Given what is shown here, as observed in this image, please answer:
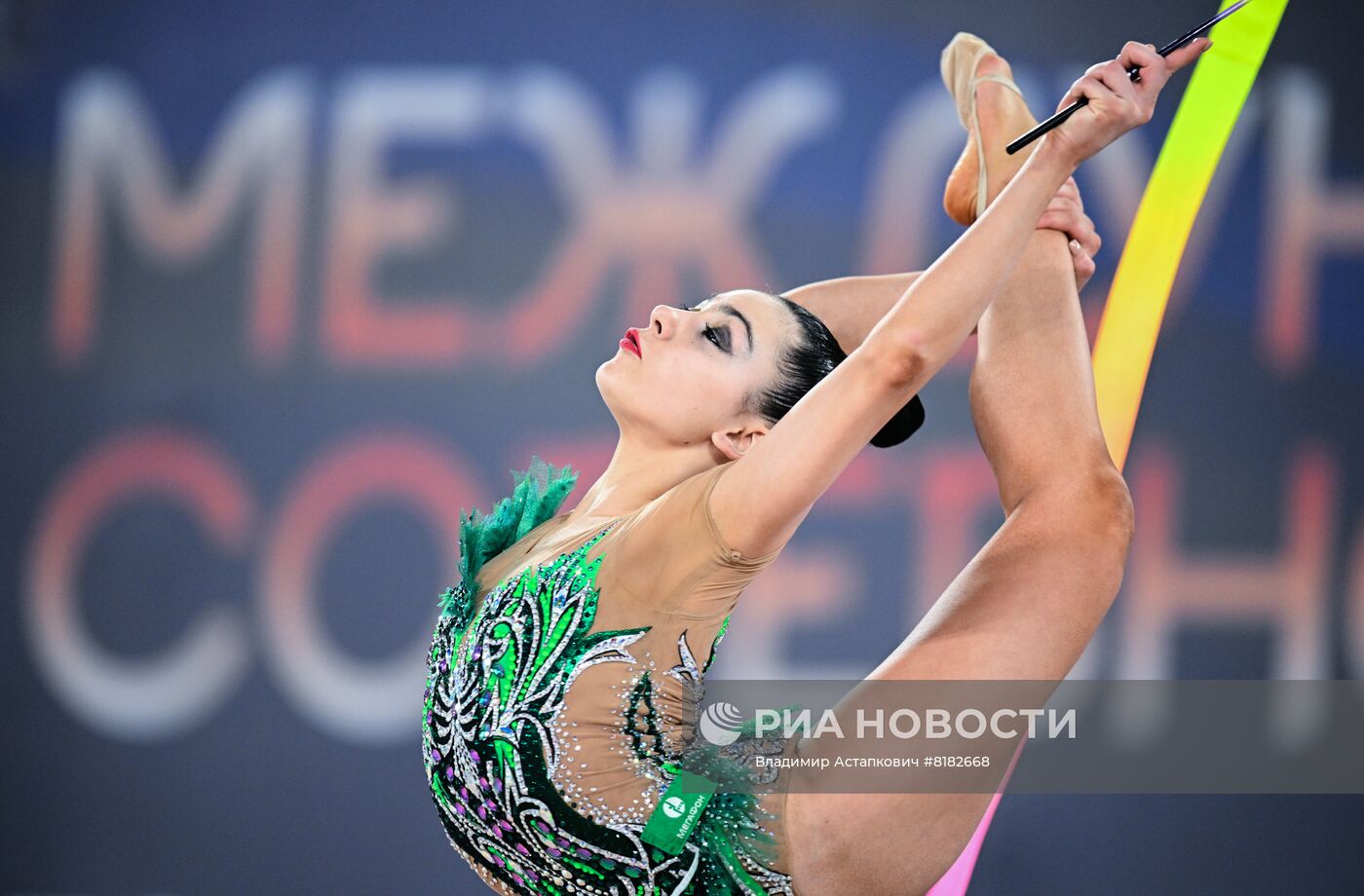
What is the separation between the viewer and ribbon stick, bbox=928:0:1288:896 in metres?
1.49

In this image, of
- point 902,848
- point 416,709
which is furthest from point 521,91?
point 902,848

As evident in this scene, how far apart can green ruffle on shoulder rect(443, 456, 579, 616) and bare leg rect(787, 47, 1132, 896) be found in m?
0.45

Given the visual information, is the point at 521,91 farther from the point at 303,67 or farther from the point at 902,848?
the point at 902,848

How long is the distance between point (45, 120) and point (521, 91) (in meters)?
1.13

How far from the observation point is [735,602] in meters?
1.19

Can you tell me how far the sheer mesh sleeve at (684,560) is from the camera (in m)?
1.14

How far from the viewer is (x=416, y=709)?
2.70m

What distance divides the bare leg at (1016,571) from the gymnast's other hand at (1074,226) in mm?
21

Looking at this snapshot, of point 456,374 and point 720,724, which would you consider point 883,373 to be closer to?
point 720,724

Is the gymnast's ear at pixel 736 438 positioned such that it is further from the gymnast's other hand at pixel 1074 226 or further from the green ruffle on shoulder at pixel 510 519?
the gymnast's other hand at pixel 1074 226

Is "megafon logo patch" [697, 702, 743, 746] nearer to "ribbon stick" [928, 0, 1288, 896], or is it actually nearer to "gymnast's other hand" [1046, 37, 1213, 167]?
"ribbon stick" [928, 0, 1288, 896]
